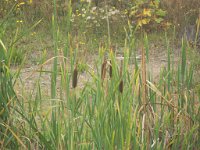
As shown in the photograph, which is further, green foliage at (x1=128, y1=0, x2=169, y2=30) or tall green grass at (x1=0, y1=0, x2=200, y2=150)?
green foliage at (x1=128, y1=0, x2=169, y2=30)

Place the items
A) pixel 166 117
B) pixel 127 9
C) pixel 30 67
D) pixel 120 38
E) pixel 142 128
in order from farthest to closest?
pixel 127 9, pixel 120 38, pixel 30 67, pixel 166 117, pixel 142 128

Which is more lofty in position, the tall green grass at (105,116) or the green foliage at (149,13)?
the green foliage at (149,13)

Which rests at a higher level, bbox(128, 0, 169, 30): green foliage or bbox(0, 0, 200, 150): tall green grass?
bbox(128, 0, 169, 30): green foliage

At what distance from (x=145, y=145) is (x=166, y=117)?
0.97 feet

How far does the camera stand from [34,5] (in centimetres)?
838

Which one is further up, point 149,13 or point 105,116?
point 149,13

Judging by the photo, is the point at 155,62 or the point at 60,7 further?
the point at 60,7

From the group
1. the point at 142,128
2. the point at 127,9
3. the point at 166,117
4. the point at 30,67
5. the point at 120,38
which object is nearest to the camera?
the point at 142,128

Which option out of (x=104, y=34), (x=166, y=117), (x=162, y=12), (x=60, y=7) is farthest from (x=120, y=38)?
(x=166, y=117)

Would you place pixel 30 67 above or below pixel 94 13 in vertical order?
below

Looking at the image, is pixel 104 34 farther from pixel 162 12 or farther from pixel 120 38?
pixel 162 12

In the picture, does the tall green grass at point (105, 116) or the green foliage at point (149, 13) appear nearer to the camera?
the tall green grass at point (105, 116)

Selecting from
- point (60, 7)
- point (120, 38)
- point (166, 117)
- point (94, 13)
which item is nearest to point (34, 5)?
point (60, 7)

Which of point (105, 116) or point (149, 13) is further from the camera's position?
point (149, 13)
